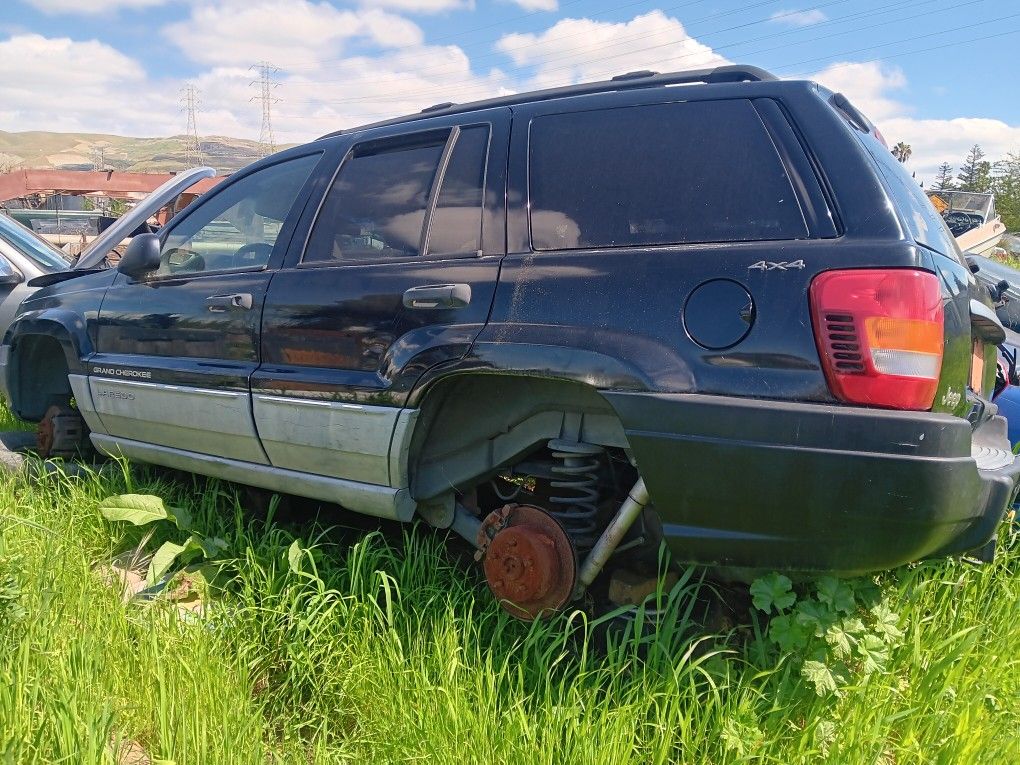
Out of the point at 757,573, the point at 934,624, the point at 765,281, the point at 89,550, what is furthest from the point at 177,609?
the point at 934,624

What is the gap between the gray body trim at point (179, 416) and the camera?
3.41 m

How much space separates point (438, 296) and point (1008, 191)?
61710 millimetres

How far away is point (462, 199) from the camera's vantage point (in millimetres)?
2906

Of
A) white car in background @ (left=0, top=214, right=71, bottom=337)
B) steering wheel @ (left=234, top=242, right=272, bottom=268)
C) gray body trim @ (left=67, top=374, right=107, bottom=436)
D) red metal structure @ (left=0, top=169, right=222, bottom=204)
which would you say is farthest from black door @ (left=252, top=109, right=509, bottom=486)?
red metal structure @ (left=0, top=169, right=222, bottom=204)

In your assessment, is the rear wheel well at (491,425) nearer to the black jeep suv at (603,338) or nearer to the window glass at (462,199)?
the black jeep suv at (603,338)

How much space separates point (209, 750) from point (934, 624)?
2.24m

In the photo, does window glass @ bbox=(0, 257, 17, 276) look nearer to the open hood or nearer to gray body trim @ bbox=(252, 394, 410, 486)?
the open hood

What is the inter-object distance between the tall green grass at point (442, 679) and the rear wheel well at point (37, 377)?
6.71 ft

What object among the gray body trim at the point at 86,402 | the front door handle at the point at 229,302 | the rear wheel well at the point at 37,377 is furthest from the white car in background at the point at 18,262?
the front door handle at the point at 229,302

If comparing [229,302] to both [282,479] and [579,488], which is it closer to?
[282,479]

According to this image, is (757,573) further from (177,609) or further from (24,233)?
(24,233)

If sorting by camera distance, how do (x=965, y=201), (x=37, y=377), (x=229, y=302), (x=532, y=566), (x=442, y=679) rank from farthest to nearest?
(x=965, y=201) → (x=37, y=377) → (x=229, y=302) → (x=532, y=566) → (x=442, y=679)

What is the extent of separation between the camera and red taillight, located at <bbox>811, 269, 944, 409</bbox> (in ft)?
6.57

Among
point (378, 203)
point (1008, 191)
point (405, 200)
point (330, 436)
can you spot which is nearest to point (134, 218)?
point (378, 203)
